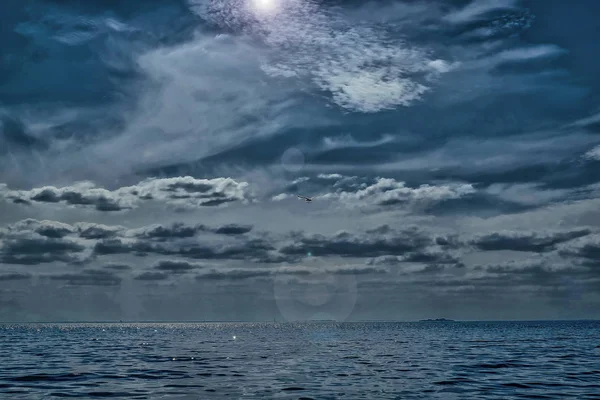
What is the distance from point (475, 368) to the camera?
5975 centimetres

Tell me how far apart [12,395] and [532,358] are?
62.6 meters

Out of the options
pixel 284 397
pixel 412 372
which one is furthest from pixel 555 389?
pixel 284 397

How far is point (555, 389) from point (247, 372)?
2764cm

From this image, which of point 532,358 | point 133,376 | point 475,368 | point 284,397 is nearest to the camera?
point 284,397

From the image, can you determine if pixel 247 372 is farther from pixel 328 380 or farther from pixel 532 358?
pixel 532 358

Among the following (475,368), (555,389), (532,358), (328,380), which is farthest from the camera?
(532,358)

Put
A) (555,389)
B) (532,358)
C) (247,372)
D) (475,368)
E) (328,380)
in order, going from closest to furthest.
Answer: (555,389)
(328,380)
(247,372)
(475,368)
(532,358)

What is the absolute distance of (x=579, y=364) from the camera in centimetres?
6569

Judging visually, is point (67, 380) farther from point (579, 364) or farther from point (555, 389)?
point (579, 364)

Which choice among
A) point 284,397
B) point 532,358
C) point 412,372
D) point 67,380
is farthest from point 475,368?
point 67,380

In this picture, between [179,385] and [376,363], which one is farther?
[376,363]

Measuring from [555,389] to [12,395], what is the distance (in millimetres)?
40642

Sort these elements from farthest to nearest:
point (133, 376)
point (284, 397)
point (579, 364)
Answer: point (579, 364)
point (133, 376)
point (284, 397)

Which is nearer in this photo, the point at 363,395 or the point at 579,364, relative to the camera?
the point at 363,395
